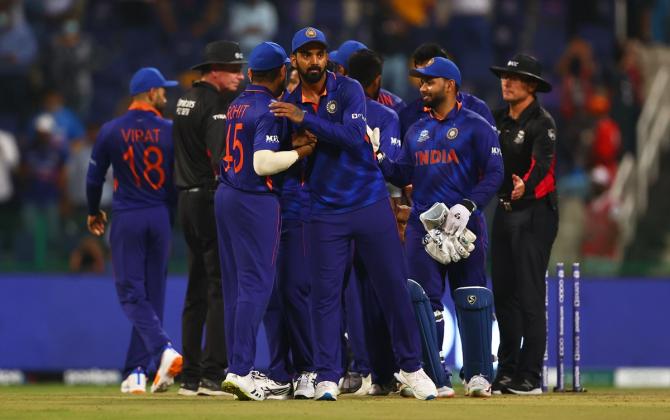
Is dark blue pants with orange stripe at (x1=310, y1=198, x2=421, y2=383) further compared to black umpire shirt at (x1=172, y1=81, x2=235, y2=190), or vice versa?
black umpire shirt at (x1=172, y1=81, x2=235, y2=190)

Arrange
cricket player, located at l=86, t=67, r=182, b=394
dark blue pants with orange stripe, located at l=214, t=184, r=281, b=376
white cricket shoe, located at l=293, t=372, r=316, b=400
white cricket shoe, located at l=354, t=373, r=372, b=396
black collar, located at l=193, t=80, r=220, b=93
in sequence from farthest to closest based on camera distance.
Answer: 1. cricket player, located at l=86, t=67, r=182, b=394
2. black collar, located at l=193, t=80, r=220, b=93
3. white cricket shoe, located at l=354, t=373, r=372, b=396
4. white cricket shoe, located at l=293, t=372, r=316, b=400
5. dark blue pants with orange stripe, located at l=214, t=184, r=281, b=376

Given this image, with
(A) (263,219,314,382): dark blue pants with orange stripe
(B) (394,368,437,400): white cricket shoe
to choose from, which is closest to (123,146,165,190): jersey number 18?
(A) (263,219,314,382): dark blue pants with orange stripe

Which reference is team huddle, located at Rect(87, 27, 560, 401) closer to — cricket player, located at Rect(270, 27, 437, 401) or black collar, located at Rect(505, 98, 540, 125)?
cricket player, located at Rect(270, 27, 437, 401)

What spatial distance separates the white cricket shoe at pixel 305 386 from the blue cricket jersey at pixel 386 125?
171cm

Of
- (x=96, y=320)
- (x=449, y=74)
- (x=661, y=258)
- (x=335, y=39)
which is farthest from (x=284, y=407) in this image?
(x=335, y=39)

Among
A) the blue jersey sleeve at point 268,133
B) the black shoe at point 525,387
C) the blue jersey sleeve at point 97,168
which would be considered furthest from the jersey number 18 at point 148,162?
the black shoe at point 525,387

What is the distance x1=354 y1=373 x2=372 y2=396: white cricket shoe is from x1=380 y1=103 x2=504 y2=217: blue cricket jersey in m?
1.35

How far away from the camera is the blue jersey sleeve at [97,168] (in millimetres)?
12133

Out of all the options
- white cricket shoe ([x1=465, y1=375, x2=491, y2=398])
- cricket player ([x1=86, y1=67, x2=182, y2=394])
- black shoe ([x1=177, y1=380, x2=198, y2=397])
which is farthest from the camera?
cricket player ([x1=86, y1=67, x2=182, y2=394])

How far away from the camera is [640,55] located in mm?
21578

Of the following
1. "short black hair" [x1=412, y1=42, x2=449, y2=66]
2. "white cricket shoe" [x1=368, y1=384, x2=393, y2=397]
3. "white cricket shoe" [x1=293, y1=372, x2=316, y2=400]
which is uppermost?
"short black hair" [x1=412, y1=42, x2=449, y2=66]

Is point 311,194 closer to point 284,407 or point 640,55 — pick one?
point 284,407

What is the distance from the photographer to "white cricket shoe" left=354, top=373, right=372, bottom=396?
35.9 ft

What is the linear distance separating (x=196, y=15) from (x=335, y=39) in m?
2.19
